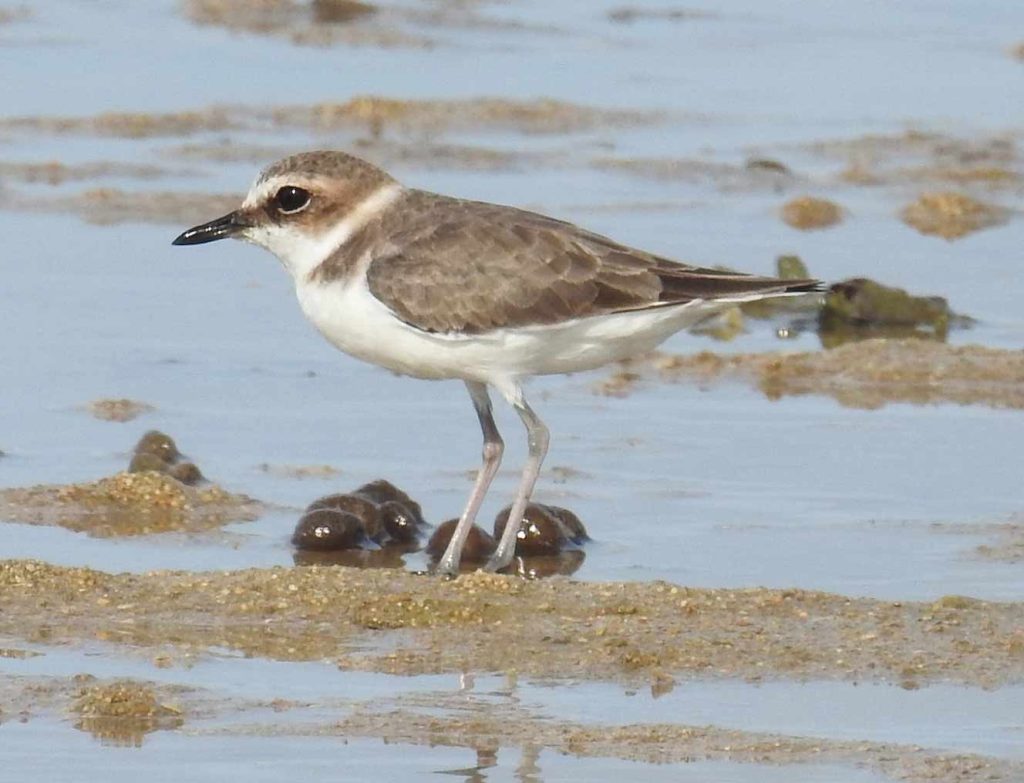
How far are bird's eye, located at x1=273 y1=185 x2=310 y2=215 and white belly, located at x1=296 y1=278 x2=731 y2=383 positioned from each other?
28 centimetres

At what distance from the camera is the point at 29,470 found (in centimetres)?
914

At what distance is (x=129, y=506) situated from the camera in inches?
343

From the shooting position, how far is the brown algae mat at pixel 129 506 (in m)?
8.60

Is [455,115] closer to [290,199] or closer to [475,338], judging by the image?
[290,199]

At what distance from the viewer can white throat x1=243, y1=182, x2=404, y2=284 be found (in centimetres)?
834

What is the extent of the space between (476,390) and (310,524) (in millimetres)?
739

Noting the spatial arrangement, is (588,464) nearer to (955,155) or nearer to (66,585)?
(66,585)

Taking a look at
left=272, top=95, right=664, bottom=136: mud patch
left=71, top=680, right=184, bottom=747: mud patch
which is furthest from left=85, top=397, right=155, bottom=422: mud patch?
left=272, top=95, right=664, bottom=136: mud patch

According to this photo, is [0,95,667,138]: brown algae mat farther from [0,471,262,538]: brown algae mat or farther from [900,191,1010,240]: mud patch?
[0,471,262,538]: brown algae mat

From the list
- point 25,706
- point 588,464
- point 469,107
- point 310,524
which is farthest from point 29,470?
point 469,107

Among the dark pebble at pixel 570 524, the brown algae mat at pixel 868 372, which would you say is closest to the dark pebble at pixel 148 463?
the dark pebble at pixel 570 524

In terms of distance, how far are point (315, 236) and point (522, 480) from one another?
108 cm

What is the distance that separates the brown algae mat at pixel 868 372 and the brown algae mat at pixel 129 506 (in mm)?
2324

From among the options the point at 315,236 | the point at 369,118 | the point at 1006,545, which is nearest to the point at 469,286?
the point at 315,236
